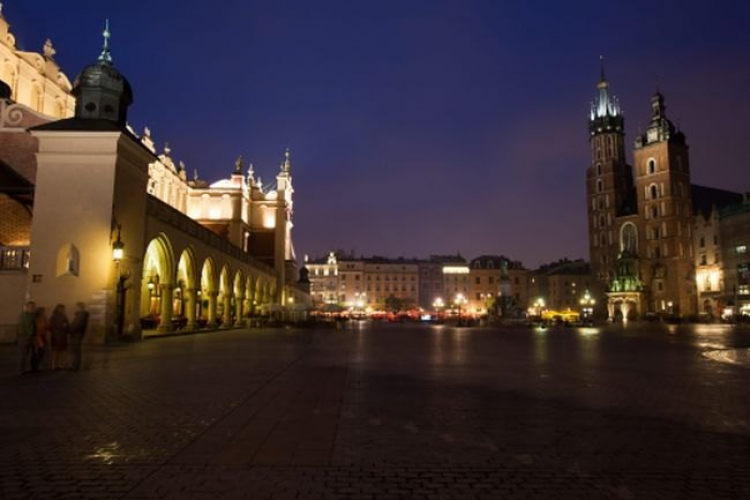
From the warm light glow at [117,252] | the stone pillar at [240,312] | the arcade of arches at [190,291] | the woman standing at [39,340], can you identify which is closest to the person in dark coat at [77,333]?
the woman standing at [39,340]

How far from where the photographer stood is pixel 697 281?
9456cm

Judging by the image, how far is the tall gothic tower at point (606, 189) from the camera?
119 meters

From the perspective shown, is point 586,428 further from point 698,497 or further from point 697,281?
point 697,281

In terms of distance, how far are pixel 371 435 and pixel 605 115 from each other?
139920 mm

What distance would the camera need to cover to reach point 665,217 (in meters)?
106

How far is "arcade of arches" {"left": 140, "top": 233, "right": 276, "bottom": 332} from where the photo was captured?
3117cm

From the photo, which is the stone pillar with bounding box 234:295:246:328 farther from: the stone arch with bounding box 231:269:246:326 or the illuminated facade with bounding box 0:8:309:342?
the illuminated facade with bounding box 0:8:309:342

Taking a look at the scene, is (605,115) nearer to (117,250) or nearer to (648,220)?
(648,220)

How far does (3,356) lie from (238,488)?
53.4ft

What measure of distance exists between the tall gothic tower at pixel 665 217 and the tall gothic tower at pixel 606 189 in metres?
8.52

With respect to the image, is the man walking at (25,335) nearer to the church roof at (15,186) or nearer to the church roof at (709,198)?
the church roof at (15,186)

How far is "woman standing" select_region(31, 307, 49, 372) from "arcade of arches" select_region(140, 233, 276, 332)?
1291 cm

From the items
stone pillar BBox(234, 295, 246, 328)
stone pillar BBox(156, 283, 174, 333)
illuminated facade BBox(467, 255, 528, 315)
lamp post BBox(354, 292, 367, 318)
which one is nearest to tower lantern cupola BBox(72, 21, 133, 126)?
stone pillar BBox(156, 283, 174, 333)

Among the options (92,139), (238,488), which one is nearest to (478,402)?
(238,488)
